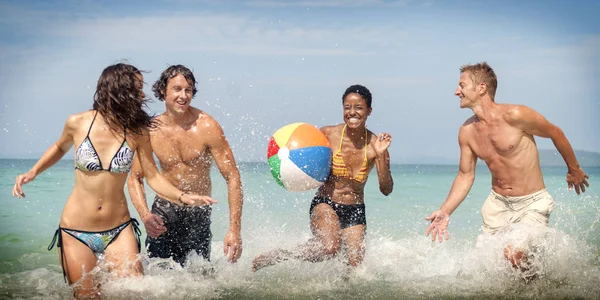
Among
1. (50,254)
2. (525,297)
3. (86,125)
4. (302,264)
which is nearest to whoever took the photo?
(86,125)

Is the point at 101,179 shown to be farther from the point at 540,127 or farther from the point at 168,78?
the point at 540,127

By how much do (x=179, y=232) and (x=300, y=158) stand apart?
1.44m

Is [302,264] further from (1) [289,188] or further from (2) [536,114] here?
(2) [536,114]

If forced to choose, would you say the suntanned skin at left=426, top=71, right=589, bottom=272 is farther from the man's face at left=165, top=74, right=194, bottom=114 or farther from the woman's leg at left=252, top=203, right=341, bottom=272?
the man's face at left=165, top=74, right=194, bottom=114

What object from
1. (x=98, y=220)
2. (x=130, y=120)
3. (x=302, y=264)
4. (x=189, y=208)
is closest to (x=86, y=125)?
(x=130, y=120)

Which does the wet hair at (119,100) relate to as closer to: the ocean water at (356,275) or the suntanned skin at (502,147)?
the ocean water at (356,275)

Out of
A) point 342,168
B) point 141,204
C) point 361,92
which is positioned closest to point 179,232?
point 141,204

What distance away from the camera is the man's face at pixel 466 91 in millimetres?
7219

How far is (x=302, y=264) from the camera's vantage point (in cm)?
802

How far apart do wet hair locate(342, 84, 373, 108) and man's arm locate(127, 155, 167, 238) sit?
7.63 feet

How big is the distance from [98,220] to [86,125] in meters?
0.76

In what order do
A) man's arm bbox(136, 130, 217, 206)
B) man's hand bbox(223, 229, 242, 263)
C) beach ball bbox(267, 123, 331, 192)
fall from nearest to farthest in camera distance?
man's arm bbox(136, 130, 217, 206)
man's hand bbox(223, 229, 242, 263)
beach ball bbox(267, 123, 331, 192)

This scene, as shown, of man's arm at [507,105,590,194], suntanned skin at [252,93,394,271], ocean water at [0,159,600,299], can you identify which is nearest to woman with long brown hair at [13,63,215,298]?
ocean water at [0,159,600,299]

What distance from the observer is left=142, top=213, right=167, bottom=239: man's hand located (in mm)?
6430
